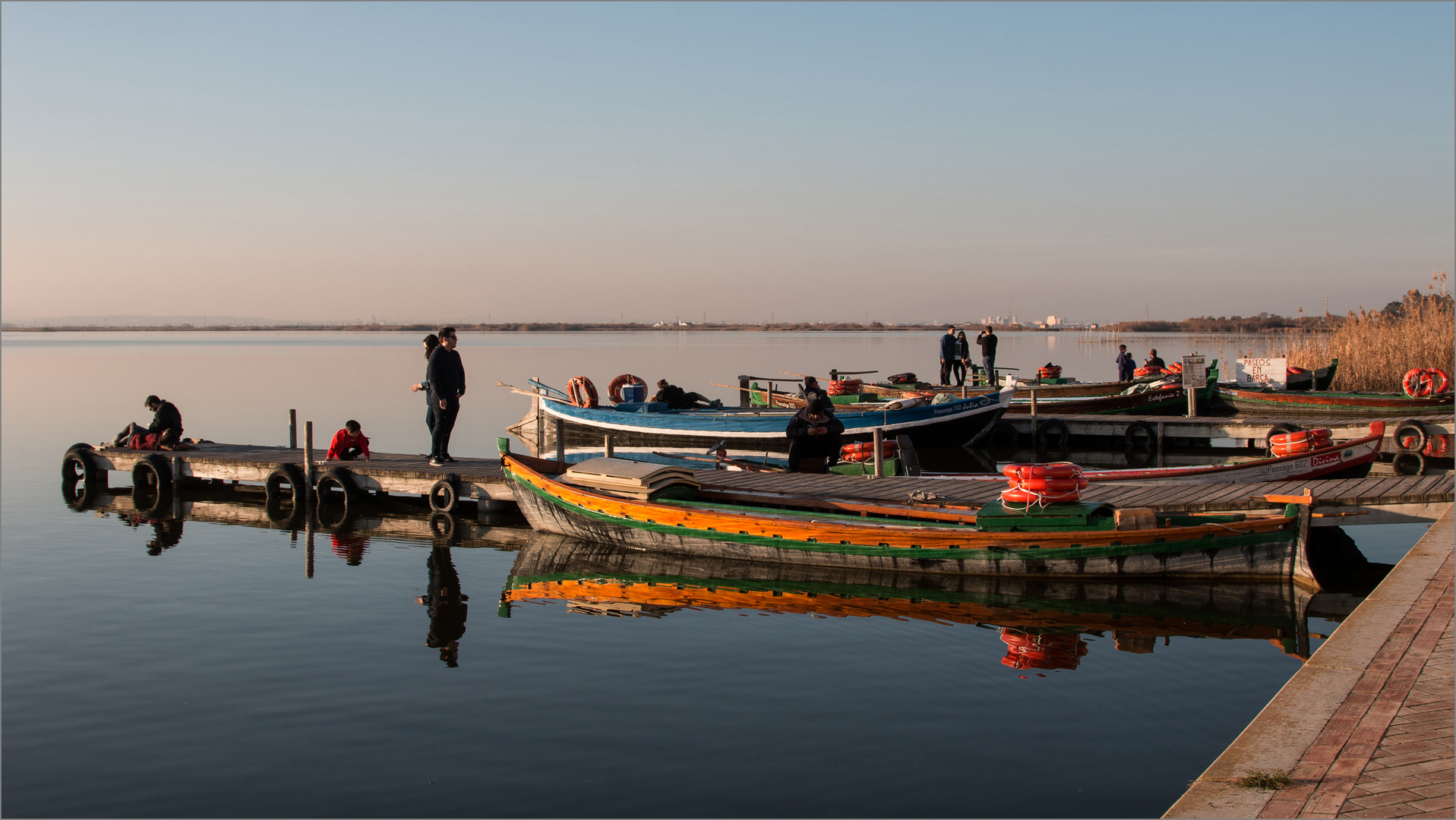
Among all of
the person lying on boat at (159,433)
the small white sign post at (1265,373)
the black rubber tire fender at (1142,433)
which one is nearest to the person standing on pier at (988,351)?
the black rubber tire fender at (1142,433)

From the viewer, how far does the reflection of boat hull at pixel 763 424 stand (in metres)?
23.0

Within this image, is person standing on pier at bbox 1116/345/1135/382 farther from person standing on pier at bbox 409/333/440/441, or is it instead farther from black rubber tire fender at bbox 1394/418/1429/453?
person standing on pier at bbox 409/333/440/441

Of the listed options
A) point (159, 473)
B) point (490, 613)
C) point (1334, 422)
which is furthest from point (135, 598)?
point (1334, 422)

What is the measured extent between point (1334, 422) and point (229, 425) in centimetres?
3015

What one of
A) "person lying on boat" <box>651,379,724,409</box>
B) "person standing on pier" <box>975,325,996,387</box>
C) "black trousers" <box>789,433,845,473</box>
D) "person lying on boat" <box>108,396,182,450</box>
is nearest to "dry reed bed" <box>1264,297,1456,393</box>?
"person standing on pier" <box>975,325,996,387</box>

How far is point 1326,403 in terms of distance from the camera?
84.3ft

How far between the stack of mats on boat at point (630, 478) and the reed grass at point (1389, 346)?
23.7m

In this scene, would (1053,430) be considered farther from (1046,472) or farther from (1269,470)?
(1046,472)

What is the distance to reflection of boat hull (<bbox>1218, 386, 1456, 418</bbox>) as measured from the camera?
23.8 m

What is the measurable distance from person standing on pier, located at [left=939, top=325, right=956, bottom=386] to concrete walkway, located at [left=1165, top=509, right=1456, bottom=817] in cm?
2405

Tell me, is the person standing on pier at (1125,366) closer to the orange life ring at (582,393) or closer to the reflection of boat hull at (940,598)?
the orange life ring at (582,393)

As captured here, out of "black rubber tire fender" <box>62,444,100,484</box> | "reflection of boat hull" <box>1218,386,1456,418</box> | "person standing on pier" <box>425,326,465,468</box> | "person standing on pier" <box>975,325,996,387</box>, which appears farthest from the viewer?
"person standing on pier" <box>975,325,996,387</box>

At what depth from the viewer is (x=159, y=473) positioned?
19.8m

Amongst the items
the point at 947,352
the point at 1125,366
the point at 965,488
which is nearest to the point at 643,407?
the point at 947,352
